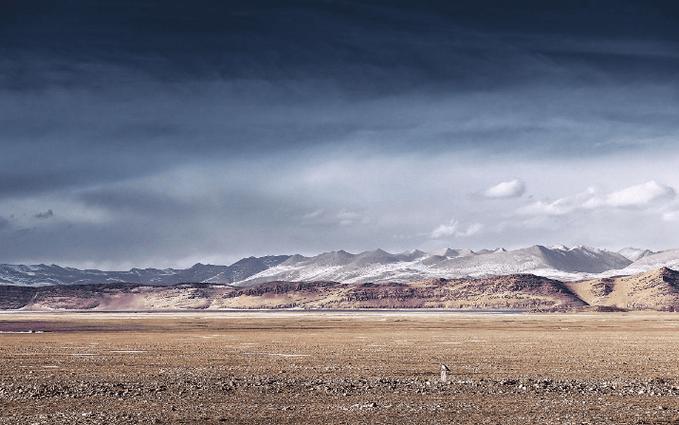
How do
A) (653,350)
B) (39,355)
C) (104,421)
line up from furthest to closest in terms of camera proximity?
(653,350)
(39,355)
(104,421)

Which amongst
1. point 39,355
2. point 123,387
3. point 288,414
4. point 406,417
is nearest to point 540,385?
point 406,417

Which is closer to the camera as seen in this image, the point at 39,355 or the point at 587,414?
the point at 587,414

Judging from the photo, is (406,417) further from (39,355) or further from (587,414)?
(39,355)

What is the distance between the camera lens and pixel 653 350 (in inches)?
2391

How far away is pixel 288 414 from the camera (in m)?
28.4

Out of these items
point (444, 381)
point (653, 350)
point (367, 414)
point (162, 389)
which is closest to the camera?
point (367, 414)

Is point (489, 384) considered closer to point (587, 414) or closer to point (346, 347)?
point (587, 414)

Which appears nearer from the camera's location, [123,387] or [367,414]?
[367,414]

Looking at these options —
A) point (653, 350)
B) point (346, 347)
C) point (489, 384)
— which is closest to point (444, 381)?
point (489, 384)

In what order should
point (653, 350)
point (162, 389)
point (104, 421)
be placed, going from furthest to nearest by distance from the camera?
point (653, 350) → point (162, 389) → point (104, 421)

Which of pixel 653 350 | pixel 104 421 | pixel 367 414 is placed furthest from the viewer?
pixel 653 350

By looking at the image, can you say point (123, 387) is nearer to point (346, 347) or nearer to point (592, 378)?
point (592, 378)

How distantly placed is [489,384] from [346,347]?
90.8ft

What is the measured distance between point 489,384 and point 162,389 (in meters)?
15.1
